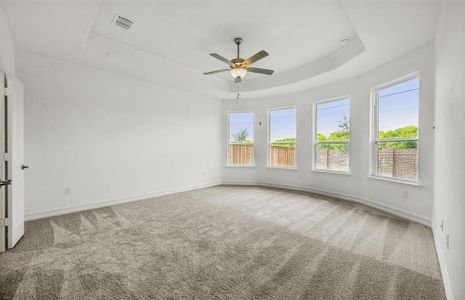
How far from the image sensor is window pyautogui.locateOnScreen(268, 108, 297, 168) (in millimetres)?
6094

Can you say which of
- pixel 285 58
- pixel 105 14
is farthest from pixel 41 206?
pixel 285 58

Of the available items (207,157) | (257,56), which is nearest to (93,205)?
(207,157)

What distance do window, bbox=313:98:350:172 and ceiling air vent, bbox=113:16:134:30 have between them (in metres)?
4.47

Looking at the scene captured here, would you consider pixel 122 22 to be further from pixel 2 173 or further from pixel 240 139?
pixel 240 139

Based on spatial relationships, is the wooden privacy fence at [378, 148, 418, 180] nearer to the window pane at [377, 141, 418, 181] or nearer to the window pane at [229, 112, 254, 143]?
the window pane at [377, 141, 418, 181]

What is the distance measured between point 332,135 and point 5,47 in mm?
5899

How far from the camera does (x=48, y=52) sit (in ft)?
11.5

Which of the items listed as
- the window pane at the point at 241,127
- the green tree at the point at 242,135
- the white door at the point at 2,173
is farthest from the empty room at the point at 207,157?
the green tree at the point at 242,135

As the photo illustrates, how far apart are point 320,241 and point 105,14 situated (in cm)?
410

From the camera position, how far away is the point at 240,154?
6.77 metres

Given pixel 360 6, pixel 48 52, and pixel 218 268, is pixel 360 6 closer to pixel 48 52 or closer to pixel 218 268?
pixel 218 268

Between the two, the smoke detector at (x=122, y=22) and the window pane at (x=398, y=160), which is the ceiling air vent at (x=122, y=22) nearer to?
the smoke detector at (x=122, y=22)

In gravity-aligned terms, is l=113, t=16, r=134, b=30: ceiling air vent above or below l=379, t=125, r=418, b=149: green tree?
above

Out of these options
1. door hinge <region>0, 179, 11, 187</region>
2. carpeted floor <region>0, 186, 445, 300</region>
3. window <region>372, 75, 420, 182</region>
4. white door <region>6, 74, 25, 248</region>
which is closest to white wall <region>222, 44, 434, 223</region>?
window <region>372, 75, 420, 182</region>
